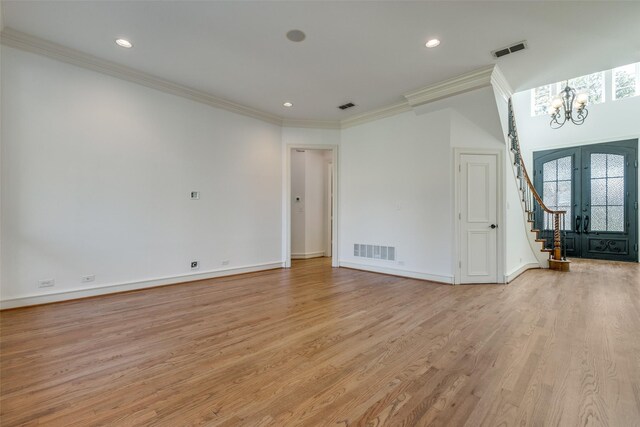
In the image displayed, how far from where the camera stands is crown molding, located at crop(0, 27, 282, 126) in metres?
3.24

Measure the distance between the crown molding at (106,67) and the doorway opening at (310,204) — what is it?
238cm

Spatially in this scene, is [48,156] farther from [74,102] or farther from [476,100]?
[476,100]

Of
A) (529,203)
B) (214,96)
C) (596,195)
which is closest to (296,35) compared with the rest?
(214,96)

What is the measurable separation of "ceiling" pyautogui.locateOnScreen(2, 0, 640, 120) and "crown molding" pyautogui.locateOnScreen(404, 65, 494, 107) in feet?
0.45

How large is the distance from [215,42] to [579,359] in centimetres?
467

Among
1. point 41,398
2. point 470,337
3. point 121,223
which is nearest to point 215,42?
point 121,223

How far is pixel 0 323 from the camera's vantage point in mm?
2826

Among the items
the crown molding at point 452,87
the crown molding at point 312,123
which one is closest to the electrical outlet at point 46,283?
the crown molding at point 312,123

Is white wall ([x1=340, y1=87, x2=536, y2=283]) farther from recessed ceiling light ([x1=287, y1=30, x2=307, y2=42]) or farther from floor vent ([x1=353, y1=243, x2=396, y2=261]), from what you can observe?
→ recessed ceiling light ([x1=287, y1=30, x2=307, y2=42])

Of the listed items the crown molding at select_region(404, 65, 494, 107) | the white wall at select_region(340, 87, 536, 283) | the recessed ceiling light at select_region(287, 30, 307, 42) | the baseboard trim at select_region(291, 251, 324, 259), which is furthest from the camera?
the baseboard trim at select_region(291, 251, 324, 259)

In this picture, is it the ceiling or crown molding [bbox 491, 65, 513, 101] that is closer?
the ceiling

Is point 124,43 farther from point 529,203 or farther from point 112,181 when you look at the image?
point 529,203

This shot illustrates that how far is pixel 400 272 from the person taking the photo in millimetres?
5109

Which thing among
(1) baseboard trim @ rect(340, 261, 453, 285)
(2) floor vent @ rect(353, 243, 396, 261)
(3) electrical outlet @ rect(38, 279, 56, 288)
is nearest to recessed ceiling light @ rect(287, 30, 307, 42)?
(2) floor vent @ rect(353, 243, 396, 261)
